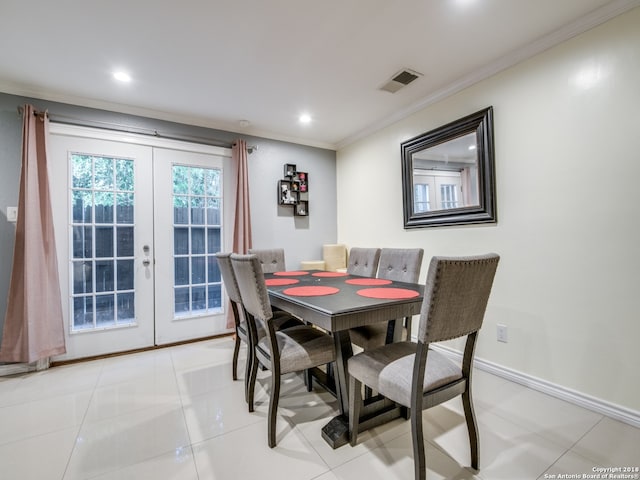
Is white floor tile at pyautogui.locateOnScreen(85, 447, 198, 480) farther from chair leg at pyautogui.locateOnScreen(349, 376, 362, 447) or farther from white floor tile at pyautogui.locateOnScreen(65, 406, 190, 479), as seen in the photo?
chair leg at pyautogui.locateOnScreen(349, 376, 362, 447)

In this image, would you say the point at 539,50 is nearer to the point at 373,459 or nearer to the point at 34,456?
the point at 373,459

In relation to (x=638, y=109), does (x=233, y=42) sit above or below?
above

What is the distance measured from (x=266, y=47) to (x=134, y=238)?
2.22 m

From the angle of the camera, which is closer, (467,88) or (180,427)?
(180,427)

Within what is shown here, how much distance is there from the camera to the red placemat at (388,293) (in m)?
1.65

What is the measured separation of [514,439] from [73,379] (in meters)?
3.12

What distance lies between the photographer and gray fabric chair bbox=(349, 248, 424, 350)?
1.96 metres

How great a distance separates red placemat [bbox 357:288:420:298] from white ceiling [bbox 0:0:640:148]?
1717mm

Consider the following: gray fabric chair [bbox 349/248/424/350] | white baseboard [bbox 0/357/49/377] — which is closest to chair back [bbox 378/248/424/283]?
gray fabric chair [bbox 349/248/424/350]

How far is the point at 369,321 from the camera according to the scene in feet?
4.62

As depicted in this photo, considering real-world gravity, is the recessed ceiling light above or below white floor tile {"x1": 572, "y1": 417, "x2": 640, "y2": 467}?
above

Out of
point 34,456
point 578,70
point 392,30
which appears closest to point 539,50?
point 578,70

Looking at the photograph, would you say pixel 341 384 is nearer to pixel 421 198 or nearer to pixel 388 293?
pixel 388 293

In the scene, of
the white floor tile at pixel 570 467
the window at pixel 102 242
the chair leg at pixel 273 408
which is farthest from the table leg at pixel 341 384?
the window at pixel 102 242
